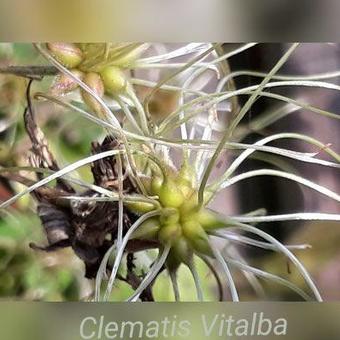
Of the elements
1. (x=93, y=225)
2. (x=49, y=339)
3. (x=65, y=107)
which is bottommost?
(x=49, y=339)

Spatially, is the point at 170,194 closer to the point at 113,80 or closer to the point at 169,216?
the point at 169,216

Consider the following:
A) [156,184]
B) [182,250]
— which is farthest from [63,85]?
[182,250]

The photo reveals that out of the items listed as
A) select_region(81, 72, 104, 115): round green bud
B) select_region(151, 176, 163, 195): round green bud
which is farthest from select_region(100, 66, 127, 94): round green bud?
select_region(151, 176, 163, 195): round green bud

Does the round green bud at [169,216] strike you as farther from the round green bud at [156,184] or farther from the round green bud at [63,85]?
the round green bud at [63,85]

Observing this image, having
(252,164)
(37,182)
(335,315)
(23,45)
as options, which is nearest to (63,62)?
(23,45)

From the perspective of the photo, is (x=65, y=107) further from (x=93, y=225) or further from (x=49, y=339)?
(x=49, y=339)

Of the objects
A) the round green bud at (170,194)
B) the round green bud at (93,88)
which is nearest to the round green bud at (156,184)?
the round green bud at (170,194)
